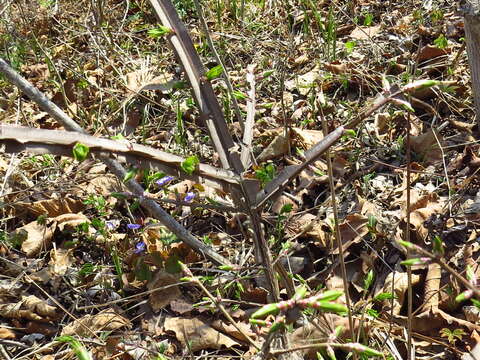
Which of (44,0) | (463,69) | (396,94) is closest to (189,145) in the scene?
(463,69)

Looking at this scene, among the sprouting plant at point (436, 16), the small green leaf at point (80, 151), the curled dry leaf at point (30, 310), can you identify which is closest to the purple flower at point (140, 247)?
the curled dry leaf at point (30, 310)

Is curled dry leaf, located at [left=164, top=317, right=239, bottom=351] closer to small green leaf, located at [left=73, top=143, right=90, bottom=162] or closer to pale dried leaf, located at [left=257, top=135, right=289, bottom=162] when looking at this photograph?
pale dried leaf, located at [left=257, top=135, right=289, bottom=162]

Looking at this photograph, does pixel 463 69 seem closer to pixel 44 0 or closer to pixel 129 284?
pixel 129 284

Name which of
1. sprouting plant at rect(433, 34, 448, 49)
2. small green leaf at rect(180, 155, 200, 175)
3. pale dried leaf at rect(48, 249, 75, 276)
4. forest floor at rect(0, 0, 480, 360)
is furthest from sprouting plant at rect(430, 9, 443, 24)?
small green leaf at rect(180, 155, 200, 175)

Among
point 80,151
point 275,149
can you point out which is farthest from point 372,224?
point 80,151

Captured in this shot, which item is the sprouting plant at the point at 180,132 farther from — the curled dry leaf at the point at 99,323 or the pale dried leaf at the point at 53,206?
the curled dry leaf at the point at 99,323

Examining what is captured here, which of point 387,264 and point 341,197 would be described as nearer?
point 387,264
